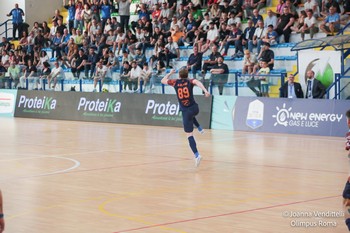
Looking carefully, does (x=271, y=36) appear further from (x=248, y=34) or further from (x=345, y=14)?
(x=345, y=14)

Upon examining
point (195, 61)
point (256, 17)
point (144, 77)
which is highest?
point (256, 17)

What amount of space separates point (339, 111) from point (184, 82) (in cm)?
872

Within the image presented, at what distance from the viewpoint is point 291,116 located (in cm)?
2514

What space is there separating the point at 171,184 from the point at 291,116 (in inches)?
466

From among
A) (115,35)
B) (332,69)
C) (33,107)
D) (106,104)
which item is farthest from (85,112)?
(332,69)

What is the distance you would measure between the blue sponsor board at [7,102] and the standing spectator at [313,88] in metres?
16.1

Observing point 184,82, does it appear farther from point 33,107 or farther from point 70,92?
point 33,107

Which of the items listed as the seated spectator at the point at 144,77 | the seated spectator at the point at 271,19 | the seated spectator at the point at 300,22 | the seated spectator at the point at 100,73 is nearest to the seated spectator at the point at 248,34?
the seated spectator at the point at 271,19

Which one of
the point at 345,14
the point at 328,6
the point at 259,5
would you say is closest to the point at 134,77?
the point at 259,5

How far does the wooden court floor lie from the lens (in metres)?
10.5

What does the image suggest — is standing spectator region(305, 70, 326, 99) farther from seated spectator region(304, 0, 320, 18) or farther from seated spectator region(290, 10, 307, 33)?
seated spectator region(304, 0, 320, 18)

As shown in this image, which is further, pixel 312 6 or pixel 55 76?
pixel 55 76

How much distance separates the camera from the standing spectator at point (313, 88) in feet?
81.9

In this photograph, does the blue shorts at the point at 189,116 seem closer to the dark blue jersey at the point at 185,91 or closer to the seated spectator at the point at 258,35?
the dark blue jersey at the point at 185,91
